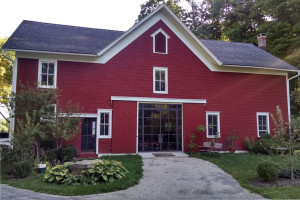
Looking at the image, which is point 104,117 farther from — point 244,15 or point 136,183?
point 244,15

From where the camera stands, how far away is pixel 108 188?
24.5ft

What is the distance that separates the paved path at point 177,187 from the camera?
693 cm

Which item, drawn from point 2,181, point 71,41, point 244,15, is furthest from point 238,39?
point 2,181

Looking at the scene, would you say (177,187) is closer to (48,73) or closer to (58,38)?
(48,73)

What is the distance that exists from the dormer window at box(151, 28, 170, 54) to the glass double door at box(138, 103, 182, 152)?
10.5 ft

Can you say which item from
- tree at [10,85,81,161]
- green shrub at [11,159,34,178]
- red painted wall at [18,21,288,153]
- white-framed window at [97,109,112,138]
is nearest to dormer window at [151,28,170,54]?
red painted wall at [18,21,288,153]

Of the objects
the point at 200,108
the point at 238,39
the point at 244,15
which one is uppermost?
the point at 244,15

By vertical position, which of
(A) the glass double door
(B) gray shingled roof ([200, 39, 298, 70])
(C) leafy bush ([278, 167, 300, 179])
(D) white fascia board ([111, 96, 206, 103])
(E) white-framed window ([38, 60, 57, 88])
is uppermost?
(B) gray shingled roof ([200, 39, 298, 70])

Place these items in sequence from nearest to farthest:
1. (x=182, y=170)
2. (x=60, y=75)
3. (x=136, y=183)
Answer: (x=136, y=183), (x=182, y=170), (x=60, y=75)

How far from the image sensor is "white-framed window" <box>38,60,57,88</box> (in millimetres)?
13305

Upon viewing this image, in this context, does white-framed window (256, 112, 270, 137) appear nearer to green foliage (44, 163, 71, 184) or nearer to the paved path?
the paved path

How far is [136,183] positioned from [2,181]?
4443 millimetres

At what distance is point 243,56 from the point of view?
17359 millimetres

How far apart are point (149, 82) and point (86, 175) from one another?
755 cm
